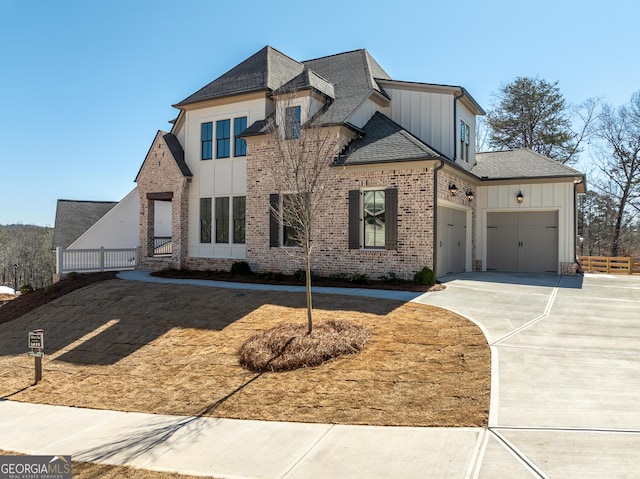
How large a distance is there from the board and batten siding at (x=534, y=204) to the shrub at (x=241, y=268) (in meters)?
9.19

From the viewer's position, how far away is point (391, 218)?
44.9 ft

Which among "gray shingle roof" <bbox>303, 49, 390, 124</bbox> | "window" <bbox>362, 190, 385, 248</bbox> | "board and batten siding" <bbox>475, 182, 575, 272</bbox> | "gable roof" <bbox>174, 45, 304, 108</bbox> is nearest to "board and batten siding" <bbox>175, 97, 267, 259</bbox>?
"gable roof" <bbox>174, 45, 304, 108</bbox>

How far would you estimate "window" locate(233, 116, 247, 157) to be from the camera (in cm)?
1688

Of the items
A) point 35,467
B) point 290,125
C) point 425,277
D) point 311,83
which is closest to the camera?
point 35,467

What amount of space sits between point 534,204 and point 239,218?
11199mm

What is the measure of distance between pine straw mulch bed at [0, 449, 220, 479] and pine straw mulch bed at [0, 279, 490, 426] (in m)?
1.51

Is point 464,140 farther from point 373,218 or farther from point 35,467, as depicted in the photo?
point 35,467

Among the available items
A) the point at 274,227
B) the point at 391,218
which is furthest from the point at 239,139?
the point at 391,218

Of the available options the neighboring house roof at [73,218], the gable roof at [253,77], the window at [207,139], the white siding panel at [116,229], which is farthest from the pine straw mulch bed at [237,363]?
the neighboring house roof at [73,218]

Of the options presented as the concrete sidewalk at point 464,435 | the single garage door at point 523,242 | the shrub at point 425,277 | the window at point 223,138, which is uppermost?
the window at point 223,138

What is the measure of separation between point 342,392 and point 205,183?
42.7ft

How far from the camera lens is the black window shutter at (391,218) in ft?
44.7

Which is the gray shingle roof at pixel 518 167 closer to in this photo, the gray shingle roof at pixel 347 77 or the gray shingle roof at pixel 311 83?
the gray shingle roof at pixel 347 77

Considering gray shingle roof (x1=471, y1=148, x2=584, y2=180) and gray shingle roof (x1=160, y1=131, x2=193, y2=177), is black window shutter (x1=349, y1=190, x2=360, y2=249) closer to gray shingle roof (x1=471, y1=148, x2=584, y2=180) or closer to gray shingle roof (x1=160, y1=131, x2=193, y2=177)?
gray shingle roof (x1=471, y1=148, x2=584, y2=180)
